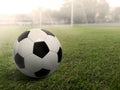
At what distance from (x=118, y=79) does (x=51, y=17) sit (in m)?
55.2

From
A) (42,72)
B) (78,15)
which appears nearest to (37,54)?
(42,72)

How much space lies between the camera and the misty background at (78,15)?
5697 cm

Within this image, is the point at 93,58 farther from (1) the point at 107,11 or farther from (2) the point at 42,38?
(1) the point at 107,11

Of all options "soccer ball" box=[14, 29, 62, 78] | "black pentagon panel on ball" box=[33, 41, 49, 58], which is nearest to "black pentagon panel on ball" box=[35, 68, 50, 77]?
"soccer ball" box=[14, 29, 62, 78]

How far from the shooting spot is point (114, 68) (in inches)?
187

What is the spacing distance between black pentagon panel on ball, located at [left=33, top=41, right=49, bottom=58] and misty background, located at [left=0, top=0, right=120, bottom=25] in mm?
51556

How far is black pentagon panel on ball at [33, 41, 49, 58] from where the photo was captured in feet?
12.8

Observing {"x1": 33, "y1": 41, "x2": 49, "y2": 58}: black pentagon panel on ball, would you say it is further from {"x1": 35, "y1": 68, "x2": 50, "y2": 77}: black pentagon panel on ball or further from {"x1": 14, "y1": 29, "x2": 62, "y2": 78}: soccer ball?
{"x1": 35, "y1": 68, "x2": 50, "y2": 77}: black pentagon panel on ball

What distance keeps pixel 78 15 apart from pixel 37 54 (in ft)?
184

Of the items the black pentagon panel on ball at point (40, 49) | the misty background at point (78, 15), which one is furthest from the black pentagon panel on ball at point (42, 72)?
the misty background at point (78, 15)

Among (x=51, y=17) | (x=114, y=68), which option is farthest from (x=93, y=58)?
(x=51, y=17)

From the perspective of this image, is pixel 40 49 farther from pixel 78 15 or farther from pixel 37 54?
pixel 78 15

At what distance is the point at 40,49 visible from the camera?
13.0ft

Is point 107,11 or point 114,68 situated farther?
point 107,11
